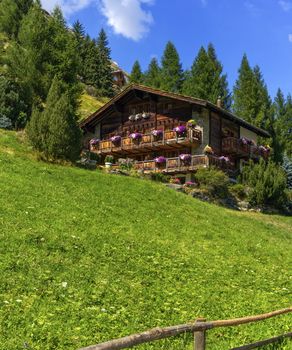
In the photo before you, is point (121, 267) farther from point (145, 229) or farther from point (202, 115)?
point (202, 115)

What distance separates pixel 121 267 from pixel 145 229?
4457 mm

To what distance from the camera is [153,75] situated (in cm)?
8256

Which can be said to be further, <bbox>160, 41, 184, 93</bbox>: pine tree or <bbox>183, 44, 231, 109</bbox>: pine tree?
<bbox>160, 41, 184, 93</bbox>: pine tree

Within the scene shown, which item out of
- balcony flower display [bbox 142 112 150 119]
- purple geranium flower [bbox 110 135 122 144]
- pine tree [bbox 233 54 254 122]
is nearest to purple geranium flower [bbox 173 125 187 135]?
balcony flower display [bbox 142 112 150 119]

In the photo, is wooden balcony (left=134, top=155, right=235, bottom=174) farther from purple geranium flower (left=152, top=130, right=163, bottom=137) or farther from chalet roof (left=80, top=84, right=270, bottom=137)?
chalet roof (left=80, top=84, right=270, bottom=137)

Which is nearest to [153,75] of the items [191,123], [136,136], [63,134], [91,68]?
[91,68]

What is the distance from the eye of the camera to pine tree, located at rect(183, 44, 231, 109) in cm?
6297

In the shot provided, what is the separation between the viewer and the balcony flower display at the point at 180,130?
38.8m

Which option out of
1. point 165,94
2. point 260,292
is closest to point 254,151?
point 165,94

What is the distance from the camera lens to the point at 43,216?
14.4m

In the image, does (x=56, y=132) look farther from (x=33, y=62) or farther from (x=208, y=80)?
(x=208, y=80)

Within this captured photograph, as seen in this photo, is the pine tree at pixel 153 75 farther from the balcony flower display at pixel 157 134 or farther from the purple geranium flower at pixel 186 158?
the purple geranium flower at pixel 186 158

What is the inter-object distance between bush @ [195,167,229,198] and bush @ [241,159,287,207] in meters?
2.06

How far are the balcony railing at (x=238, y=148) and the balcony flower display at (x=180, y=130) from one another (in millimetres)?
4184
